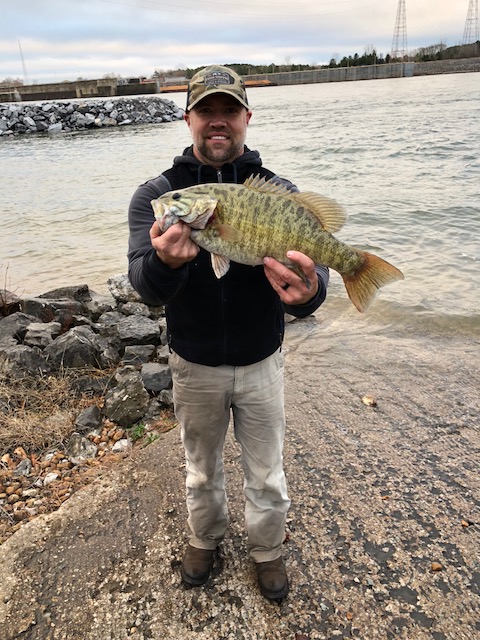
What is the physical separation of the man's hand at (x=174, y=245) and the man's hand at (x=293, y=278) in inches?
15.8

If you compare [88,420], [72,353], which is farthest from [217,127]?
[72,353]

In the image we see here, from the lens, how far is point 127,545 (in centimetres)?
336

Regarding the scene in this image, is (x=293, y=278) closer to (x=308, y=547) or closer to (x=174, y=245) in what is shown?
(x=174, y=245)

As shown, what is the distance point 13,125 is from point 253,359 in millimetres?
52062

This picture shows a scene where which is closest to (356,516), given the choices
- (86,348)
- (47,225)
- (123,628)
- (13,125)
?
(123,628)

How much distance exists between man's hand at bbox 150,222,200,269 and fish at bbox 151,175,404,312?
0.04 m

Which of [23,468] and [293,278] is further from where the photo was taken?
[23,468]

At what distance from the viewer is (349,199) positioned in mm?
15484

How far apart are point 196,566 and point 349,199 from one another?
14.0 meters

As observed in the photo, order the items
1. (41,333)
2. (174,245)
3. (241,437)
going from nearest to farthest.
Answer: (174,245) → (241,437) → (41,333)

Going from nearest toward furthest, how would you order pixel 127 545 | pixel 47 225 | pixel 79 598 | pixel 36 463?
1. pixel 79 598
2. pixel 127 545
3. pixel 36 463
4. pixel 47 225

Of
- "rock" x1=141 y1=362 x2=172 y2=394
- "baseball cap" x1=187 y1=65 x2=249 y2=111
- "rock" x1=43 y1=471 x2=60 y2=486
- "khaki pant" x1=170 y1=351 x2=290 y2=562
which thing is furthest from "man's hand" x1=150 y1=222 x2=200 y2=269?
"rock" x1=141 y1=362 x2=172 y2=394

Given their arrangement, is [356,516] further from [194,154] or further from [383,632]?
[194,154]

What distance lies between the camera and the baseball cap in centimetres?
271
